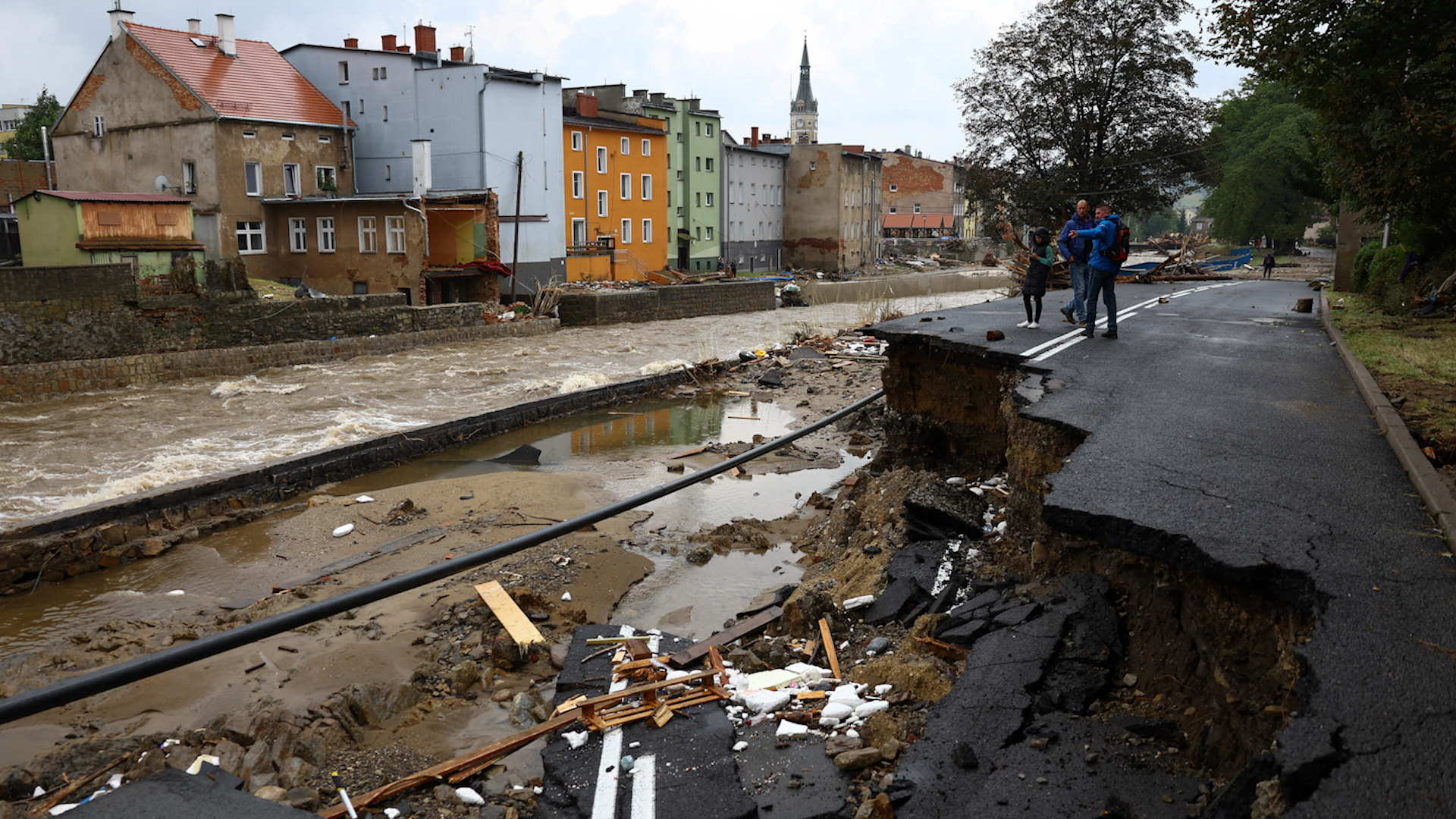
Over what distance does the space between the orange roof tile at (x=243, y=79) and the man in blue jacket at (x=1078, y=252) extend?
36.6 meters

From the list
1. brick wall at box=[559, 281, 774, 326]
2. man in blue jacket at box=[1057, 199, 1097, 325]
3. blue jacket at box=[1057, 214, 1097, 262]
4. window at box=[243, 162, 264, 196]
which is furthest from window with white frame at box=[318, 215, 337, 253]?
blue jacket at box=[1057, 214, 1097, 262]

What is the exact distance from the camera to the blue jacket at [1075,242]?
534 inches

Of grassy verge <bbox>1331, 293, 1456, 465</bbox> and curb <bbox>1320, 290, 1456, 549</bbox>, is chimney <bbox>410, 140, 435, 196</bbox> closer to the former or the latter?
grassy verge <bbox>1331, 293, 1456, 465</bbox>

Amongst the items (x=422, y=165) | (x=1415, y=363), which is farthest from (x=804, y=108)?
(x=1415, y=363)

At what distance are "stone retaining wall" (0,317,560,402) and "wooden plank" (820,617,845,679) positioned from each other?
25.0 metres

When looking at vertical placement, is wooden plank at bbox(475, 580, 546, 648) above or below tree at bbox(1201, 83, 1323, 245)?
below

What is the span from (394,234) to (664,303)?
1303cm

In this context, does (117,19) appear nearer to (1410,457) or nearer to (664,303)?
(664,303)

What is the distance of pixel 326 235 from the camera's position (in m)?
39.8

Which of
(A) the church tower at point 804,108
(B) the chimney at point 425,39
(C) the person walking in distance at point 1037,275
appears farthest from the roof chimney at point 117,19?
(A) the church tower at point 804,108

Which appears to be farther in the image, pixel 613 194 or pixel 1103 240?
pixel 613 194

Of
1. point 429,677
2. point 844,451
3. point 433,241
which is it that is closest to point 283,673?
point 429,677

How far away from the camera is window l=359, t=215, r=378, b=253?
3884 cm

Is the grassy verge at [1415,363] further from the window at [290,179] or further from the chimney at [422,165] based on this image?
the window at [290,179]
